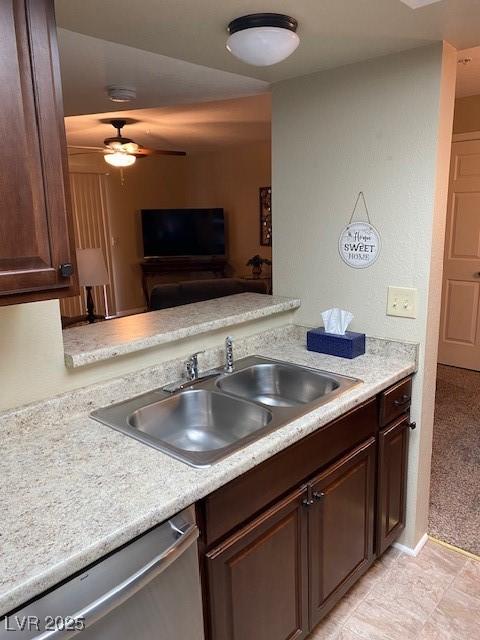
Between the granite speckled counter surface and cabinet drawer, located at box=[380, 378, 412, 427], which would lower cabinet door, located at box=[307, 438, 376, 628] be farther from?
the granite speckled counter surface

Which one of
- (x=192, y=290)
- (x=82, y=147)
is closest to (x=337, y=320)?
(x=192, y=290)

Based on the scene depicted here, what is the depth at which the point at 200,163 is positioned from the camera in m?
7.42

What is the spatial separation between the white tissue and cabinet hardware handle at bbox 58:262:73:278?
4.31ft

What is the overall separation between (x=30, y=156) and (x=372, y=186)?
1.43 m

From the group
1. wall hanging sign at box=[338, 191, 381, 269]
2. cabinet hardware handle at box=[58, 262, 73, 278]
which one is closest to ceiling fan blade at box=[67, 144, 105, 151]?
wall hanging sign at box=[338, 191, 381, 269]

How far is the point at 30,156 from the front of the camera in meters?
1.04

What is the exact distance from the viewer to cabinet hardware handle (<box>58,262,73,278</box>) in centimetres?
112

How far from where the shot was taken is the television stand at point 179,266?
280 inches

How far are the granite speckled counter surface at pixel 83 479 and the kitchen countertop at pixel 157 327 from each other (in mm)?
123

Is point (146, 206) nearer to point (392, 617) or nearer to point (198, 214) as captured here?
point (198, 214)

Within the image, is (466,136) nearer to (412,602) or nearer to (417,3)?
(417,3)

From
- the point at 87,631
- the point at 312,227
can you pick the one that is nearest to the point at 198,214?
the point at 312,227

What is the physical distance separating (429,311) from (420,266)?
0.62ft

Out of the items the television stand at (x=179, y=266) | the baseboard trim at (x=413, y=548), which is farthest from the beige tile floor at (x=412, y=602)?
the television stand at (x=179, y=266)
